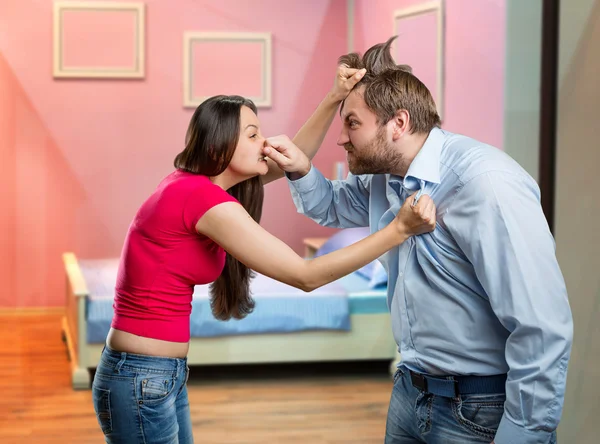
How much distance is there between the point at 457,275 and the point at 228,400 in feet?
6.99

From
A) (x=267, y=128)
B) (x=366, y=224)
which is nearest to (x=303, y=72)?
(x=267, y=128)

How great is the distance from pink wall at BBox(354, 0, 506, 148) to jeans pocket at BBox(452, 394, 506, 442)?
5.79 ft

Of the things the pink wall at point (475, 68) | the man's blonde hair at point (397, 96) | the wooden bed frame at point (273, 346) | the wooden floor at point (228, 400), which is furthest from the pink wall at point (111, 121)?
the man's blonde hair at point (397, 96)

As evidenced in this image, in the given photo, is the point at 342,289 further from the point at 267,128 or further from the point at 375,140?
the point at 375,140

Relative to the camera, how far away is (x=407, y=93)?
1414mm

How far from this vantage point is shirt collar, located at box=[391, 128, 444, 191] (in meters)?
1.33

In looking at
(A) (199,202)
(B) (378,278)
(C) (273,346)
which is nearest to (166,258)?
(A) (199,202)

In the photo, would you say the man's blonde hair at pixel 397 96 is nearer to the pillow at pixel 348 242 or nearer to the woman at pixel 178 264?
the woman at pixel 178 264

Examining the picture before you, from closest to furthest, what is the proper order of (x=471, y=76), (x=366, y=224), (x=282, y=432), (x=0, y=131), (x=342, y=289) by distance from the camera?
(x=366, y=224) < (x=282, y=432) < (x=471, y=76) < (x=342, y=289) < (x=0, y=131)

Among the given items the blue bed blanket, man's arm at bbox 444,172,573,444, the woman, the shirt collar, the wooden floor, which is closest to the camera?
man's arm at bbox 444,172,573,444

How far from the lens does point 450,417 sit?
51.9 inches

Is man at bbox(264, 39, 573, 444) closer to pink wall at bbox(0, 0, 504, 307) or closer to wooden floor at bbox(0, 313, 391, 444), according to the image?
wooden floor at bbox(0, 313, 391, 444)

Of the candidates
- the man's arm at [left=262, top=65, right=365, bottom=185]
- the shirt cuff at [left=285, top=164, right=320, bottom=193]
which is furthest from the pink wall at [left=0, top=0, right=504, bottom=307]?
the shirt cuff at [left=285, top=164, right=320, bottom=193]

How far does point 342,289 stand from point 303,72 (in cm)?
154
